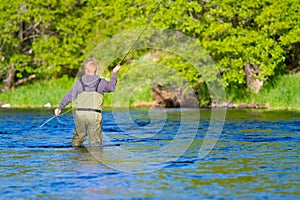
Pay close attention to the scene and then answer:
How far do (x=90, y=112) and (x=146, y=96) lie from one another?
57.0 ft

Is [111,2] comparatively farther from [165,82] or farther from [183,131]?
[183,131]

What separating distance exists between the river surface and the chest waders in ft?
1.12

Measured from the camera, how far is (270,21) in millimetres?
28844

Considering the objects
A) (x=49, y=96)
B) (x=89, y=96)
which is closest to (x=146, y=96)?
(x=49, y=96)

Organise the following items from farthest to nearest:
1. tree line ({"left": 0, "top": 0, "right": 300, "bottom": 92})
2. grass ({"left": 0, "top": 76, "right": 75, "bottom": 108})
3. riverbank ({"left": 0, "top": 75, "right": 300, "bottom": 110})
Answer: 1. grass ({"left": 0, "top": 76, "right": 75, "bottom": 108})
2. tree line ({"left": 0, "top": 0, "right": 300, "bottom": 92})
3. riverbank ({"left": 0, "top": 75, "right": 300, "bottom": 110})

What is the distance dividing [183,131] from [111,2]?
50.3 feet

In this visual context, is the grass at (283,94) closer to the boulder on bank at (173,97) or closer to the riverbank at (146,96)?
the riverbank at (146,96)

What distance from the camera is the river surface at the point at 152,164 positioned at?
9.81 meters

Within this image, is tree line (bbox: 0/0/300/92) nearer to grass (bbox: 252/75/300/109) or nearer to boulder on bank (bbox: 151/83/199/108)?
grass (bbox: 252/75/300/109)

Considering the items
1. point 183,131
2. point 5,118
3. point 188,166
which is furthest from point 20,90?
point 188,166

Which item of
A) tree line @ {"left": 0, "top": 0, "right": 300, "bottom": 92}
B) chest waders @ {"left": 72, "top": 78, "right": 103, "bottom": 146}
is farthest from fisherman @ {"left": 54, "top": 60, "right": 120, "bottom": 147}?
tree line @ {"left": 0, "top": 0, "right": 300, "bottom": 92}

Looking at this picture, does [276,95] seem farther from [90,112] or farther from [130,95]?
[90,112]

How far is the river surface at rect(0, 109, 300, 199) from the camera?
32.2ft

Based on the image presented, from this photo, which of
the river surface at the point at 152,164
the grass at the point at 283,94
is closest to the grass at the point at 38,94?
the grass at the point at 283,94
